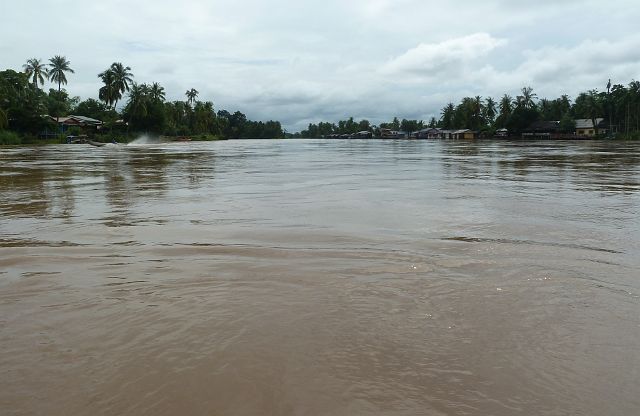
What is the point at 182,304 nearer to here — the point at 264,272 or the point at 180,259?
the point at 264,272

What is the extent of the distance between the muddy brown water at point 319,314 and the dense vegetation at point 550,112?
8693 centimetres

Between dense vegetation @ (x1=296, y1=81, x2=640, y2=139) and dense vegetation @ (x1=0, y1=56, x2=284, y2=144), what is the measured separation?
69.2 metres

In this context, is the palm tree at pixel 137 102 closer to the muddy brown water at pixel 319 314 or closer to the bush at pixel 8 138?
the bush at pixel 8 138

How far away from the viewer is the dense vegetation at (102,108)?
57.4 m

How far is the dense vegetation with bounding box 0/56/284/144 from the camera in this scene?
57.4 m

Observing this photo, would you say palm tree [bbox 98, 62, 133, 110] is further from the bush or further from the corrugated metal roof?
the corrugated metal roof

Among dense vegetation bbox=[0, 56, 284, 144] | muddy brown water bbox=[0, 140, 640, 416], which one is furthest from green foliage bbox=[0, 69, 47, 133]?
muddy brown water bbox=[0, 140, 640, 416]

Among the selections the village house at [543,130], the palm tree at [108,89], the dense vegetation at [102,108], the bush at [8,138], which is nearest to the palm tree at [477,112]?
the village house at [543,130]

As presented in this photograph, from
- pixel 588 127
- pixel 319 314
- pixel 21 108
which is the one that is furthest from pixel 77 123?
pixel 588 127

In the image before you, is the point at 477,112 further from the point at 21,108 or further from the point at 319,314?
the point at 319,314

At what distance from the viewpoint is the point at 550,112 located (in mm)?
115375

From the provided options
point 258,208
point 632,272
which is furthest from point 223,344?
point 258,208

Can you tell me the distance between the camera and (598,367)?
9.30ft

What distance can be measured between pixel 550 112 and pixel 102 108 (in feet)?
329
